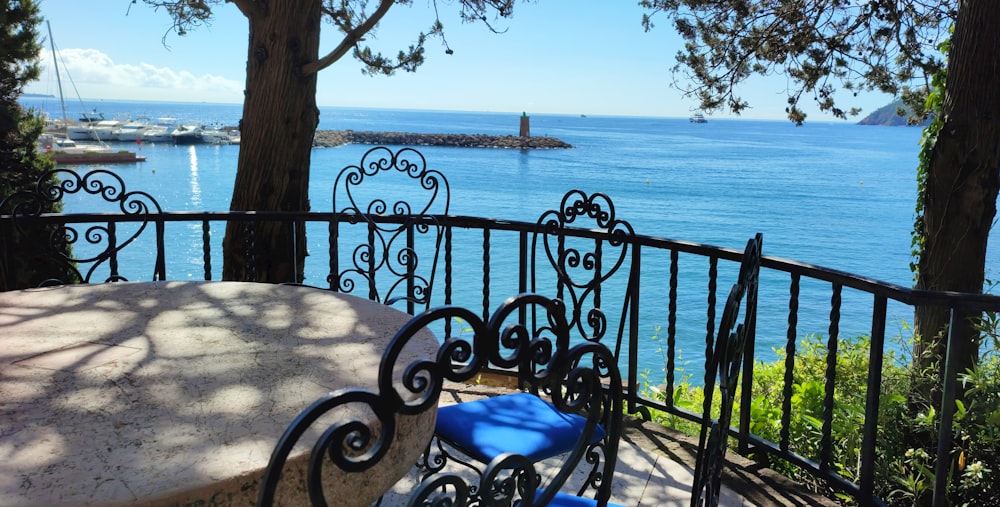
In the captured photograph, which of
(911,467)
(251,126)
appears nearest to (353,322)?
(911,467)

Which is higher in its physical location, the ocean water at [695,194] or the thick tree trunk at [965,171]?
the thick tree trunk at [965,171]

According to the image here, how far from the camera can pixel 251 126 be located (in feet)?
14.1

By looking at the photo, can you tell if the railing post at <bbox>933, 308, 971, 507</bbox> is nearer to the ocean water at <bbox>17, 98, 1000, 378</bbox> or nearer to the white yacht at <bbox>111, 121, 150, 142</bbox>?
the ocean water at <bbox>17, 98, 1000, 378</bbox>

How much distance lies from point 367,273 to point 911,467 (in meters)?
2.57

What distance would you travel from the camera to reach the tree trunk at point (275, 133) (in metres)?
4.21

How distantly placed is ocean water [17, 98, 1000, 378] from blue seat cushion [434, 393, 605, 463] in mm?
10342

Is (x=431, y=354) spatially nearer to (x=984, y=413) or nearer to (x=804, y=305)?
(x=984, y=413)

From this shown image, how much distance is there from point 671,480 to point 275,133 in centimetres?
302

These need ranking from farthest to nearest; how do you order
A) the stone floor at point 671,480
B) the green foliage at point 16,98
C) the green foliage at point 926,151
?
the green foliage at point 16,98 → the green foliage at point 926,151 → the stone floor at point 671,480

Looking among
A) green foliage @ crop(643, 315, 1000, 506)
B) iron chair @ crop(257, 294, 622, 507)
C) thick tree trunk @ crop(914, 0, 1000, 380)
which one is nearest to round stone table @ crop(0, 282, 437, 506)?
iron chair @ crop(257, 294, 622, 507)

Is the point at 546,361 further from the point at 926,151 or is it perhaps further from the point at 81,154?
the point at 81,154

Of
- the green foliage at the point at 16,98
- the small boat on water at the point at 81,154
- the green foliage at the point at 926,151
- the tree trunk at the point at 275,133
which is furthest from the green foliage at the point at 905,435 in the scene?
the small boat on water at the point at 81,154

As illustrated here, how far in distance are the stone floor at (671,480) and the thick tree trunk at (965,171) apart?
1.61 m

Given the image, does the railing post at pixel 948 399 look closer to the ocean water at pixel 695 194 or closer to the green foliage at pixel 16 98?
the ocean water at pixel 695 194
